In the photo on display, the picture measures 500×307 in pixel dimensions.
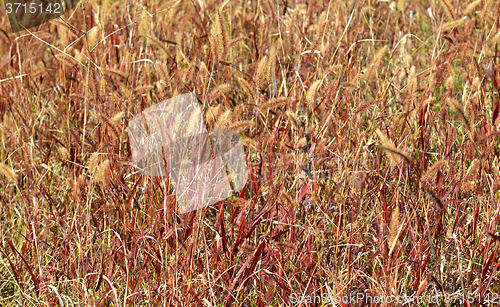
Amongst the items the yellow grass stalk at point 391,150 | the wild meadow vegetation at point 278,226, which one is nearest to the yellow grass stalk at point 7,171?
the wild meadow vegetation at point 278,226

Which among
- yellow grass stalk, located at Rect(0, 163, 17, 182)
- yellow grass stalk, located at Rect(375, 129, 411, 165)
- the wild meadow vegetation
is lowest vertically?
the wild meadow vegetation

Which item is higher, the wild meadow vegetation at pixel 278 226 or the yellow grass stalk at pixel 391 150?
the yellow grass stalk at pixel 391 150

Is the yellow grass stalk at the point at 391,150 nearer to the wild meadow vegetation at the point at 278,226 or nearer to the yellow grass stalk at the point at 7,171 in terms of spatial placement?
the wild meadow vegetation at the point at 278,226

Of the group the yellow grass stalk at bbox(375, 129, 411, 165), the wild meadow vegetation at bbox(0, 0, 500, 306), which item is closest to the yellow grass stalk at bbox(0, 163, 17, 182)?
the wild meadow vegetation at bbox(0, 0, 500, 306)

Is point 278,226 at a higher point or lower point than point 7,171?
lower

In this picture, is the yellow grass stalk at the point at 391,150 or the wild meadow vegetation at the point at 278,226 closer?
the yellow grass stalk at the point at 391,150

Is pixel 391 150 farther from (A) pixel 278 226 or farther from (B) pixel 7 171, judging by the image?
(B) pixel 7 171

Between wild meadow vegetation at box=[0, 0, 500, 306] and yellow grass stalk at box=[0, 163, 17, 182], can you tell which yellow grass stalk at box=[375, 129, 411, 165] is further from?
yellow grass stalk at box=[0, 163, 17, 182]

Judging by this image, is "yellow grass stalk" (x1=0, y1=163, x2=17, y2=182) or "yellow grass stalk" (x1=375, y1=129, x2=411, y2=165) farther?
"yellow grass stalk" (x1=0, y1=163, x2=17, y2=182)

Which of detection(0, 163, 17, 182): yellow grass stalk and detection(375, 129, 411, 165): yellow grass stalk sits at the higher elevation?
detection(375, 129, 411, 165): yellow grass stalk

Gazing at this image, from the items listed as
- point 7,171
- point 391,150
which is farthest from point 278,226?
point 7,171

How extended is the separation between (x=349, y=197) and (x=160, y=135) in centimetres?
66

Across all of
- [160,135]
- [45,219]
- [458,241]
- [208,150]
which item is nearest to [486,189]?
[458,241]

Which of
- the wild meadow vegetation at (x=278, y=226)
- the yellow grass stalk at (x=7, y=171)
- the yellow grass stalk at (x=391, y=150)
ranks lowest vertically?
the wild meadow vegetation at (x=278, y=226)
